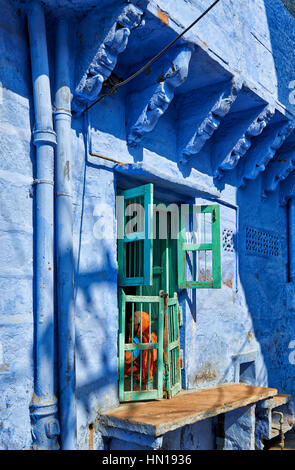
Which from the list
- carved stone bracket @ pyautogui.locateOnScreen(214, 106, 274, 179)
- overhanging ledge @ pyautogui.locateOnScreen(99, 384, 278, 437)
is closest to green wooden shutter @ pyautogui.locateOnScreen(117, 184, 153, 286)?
overhanging ledge @ pyautogui.locateOnScreen(99, 384, 278, 437)

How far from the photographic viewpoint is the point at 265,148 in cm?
675

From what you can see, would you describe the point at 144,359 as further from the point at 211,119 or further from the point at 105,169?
the point at 211,119

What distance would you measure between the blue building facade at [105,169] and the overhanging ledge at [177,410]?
9 centimetres

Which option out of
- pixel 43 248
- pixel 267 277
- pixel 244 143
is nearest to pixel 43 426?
pixel 43 248

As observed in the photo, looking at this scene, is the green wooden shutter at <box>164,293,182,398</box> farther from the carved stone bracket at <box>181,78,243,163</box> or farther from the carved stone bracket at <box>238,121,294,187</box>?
the carved stone bracket at <box>238,121,294,187</box>

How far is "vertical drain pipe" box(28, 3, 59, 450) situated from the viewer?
369 centimetres

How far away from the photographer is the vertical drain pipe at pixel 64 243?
381 cm

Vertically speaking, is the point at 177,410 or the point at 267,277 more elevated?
the point at 267,277

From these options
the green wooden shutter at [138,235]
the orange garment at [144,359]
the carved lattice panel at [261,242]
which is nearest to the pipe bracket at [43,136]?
the green wooden shutter at [138,235]

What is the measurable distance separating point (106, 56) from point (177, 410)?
3.25 meters

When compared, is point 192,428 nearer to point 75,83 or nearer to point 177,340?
point 177,340

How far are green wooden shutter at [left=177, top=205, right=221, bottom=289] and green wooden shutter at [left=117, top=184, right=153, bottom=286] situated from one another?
0.68 metres
